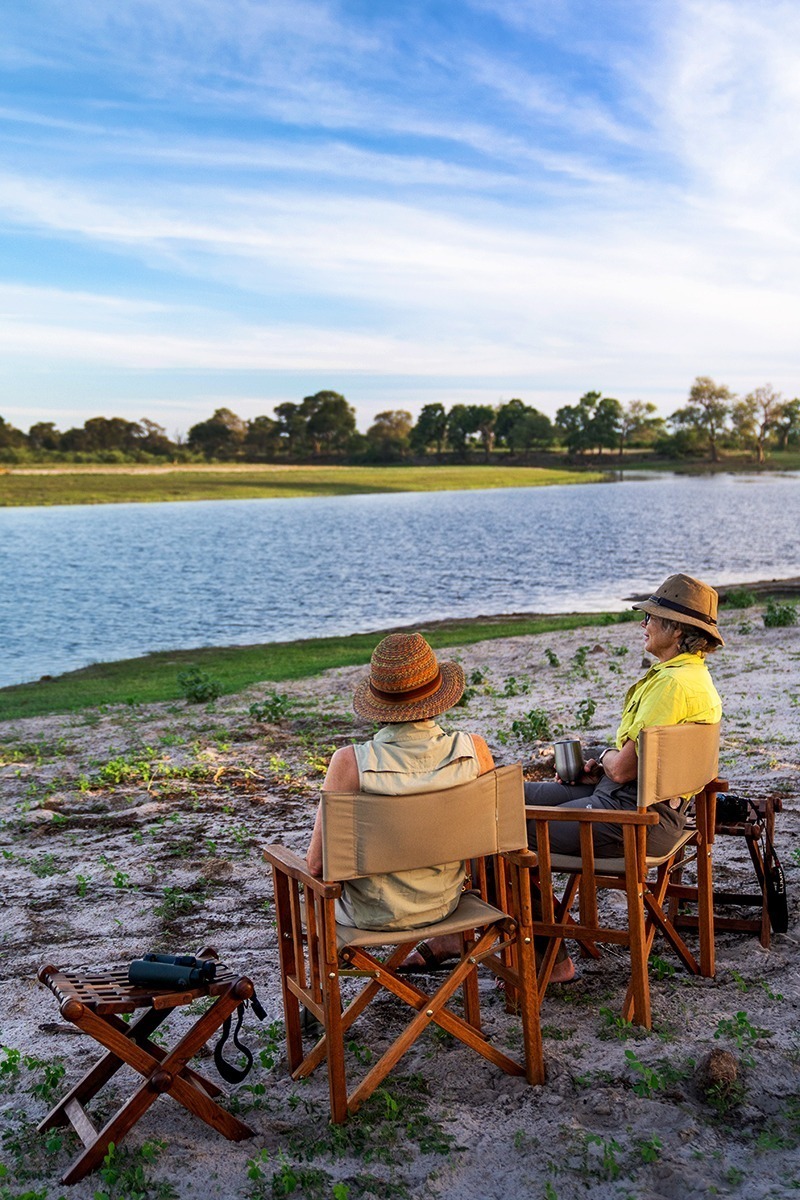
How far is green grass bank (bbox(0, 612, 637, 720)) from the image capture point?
14.8 m

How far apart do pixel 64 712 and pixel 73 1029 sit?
9713mm

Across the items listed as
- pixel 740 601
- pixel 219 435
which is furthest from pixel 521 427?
pixel 740 601

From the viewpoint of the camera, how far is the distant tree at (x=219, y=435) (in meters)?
163

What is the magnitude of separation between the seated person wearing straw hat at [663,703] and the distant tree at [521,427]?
6359 inches

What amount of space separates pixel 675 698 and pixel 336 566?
36.9 metres

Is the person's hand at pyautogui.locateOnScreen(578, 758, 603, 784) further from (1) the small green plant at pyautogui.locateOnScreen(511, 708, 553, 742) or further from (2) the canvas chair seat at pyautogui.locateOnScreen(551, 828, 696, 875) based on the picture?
(1) the small green plant at pyautogui.locateOnScreen(511, 708, 553, 742)

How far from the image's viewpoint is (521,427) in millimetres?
163375

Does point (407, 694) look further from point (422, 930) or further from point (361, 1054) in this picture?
point (361, 1054)

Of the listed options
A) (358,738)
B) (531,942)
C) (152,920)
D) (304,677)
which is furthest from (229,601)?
(531,942)

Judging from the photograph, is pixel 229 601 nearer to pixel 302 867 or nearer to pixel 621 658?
pixel 621 658

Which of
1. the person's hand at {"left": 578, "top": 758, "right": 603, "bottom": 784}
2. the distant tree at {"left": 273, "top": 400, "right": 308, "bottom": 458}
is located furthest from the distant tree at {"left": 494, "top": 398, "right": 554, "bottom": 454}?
the person's hand at {"left": 578, "top": 758, "right": 603, "bottom": 784}

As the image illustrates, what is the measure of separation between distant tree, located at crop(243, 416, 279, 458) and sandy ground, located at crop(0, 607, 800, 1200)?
524 ft

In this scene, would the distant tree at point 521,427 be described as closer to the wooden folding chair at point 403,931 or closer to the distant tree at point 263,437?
the distant tree at point 263,437

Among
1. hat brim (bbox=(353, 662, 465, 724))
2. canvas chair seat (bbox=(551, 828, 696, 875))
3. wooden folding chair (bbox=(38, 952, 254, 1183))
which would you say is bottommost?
wooden folding chair (bbox=(38, 952, 254, 1183))
